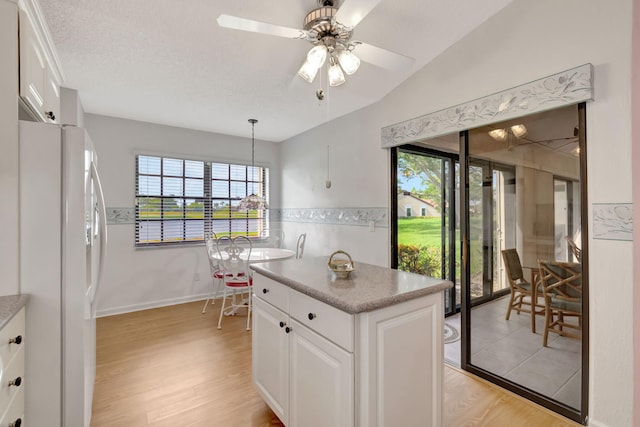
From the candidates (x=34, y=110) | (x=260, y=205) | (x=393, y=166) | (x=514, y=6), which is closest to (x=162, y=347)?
(x=260, y=205)

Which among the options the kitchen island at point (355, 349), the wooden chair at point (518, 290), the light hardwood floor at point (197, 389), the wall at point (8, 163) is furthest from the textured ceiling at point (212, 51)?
the light hardwood floor at point (197, 389)

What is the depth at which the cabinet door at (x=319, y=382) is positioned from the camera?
4.18ft

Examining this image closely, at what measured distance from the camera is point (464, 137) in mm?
2484

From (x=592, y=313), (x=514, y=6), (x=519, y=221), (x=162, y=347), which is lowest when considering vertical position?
(x=162, y=347)

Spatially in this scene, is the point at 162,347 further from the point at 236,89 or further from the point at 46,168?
the point at 236,89

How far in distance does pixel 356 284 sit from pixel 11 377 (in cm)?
149

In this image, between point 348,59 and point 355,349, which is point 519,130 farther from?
point 355,349

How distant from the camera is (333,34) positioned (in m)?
1.64

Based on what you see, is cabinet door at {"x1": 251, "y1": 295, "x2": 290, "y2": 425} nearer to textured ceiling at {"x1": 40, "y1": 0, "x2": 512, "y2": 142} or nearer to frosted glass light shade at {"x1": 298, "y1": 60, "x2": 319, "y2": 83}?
frosted glass light shade at {"x1": 298, "y1": 60, "x2": 319, "y2": 83}

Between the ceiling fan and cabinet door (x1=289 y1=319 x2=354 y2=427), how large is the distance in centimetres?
147

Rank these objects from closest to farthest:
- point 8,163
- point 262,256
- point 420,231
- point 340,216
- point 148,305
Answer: point 8,163, point 420,231, point 262,256, point 340,216, point 148,305

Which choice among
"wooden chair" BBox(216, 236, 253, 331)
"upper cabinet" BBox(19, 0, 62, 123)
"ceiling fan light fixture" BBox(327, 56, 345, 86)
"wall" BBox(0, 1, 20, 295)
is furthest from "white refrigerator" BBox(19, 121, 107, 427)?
"wooden chair" BBox(216, 236, 253, 331)

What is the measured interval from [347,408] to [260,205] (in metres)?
2.90

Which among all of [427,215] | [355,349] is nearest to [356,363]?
[355,349]
